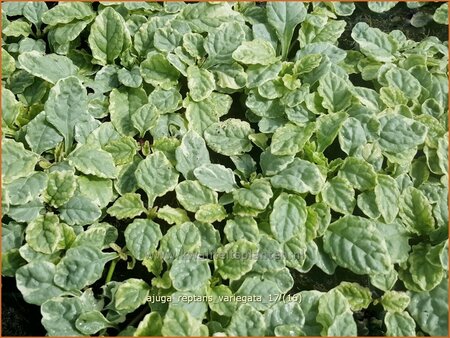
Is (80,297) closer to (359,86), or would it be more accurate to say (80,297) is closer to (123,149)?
(123,149)

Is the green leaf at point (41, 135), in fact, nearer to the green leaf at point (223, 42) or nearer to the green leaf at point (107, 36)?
the green leaf at point (107, 36)

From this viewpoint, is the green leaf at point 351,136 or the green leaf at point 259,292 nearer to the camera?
the green leaf at point 259,292

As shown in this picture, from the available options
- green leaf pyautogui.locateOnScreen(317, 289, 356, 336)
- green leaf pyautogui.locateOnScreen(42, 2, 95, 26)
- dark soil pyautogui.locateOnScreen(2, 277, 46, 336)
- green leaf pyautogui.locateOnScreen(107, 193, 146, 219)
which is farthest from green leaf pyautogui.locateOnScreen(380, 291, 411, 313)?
green leaf pyautogui.locateOnScreen(42, 2, 95, 26)

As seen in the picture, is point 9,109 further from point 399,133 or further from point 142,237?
point 399,133

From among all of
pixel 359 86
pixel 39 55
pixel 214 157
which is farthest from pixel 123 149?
pixel 359 86

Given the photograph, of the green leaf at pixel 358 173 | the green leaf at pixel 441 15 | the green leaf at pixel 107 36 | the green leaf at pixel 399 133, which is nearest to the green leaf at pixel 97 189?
the green leaf at pixel 107 36
